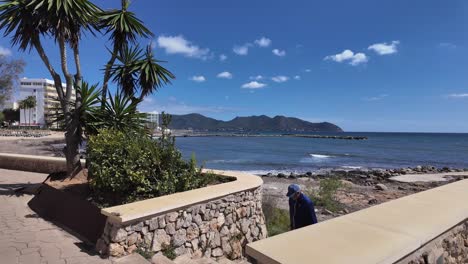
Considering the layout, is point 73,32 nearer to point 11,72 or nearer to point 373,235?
point 373,235

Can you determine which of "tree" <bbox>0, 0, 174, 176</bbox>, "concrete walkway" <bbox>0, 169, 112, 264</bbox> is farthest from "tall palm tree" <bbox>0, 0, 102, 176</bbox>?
"concrete walkway" <bbox>0, 169, 112, 264</bbox>

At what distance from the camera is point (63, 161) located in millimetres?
11852

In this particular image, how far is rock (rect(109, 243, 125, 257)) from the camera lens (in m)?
4.47

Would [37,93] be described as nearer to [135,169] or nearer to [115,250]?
[135,169]

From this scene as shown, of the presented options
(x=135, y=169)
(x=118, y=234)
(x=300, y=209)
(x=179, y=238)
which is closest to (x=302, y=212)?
(x=300, y=209)

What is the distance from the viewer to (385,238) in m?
2.54

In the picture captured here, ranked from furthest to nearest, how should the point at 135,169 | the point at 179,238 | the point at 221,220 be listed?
the point at 135,169
the point at 221,220
the point at 179,238

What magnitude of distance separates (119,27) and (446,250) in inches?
381

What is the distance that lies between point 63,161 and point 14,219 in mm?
6027

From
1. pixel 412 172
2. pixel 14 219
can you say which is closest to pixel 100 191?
pixel 14 219

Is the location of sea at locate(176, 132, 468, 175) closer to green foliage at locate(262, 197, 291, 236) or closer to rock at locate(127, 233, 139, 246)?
green foliage at locate(262, 197, 291, 236)

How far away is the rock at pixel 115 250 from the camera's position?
4469mm

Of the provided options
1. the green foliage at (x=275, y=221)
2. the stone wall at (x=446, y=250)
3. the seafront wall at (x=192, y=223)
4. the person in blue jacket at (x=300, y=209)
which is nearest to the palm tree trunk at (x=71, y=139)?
the seafront wall at (x=192, y=223)

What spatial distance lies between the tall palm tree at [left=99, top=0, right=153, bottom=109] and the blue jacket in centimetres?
683
